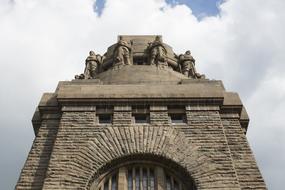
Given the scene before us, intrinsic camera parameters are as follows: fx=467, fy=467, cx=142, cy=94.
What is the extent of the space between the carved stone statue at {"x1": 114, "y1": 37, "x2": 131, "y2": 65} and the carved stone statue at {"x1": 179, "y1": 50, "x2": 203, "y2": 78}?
3.11 metres

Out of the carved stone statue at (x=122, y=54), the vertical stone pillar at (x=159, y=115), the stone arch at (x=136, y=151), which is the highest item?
the carved stone statue at (x=122, y=54)

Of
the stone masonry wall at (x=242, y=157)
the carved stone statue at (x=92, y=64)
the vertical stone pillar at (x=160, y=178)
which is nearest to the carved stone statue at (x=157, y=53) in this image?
the carved stone statue at (x=92, y=64)

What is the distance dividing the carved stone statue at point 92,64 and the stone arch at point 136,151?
939 cm

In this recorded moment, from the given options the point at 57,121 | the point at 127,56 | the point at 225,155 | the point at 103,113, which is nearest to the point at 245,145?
the point at 225,155

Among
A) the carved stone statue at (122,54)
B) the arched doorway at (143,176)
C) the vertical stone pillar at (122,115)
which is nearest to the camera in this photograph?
the arched doorway at (143,176)

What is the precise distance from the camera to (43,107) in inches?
743

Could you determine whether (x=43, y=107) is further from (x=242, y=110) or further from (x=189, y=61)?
(x=189, y=61)

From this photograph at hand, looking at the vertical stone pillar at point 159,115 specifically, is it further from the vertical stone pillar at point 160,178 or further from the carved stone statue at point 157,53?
the carved stone statue at point 157,53

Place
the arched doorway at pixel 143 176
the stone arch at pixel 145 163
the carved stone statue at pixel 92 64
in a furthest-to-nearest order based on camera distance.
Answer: the carved stone statue at pixel 92 64, the stone arch at pixel 145 163, the arched doorway at pixel 143 176

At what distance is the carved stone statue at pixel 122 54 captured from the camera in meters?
24.5

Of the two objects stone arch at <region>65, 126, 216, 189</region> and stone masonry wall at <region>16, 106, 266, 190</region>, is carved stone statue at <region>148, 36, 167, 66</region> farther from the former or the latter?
stone arch at <region>65, 126, 216, 189</region>

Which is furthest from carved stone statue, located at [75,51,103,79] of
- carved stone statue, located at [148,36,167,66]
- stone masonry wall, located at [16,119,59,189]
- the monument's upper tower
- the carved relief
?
stone masonry wall, located at [16,119,59,189]

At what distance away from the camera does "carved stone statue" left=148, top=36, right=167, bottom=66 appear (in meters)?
24.9

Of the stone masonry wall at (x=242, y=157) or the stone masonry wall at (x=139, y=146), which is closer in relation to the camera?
the stone masonry wall at (x=139, y=146)
